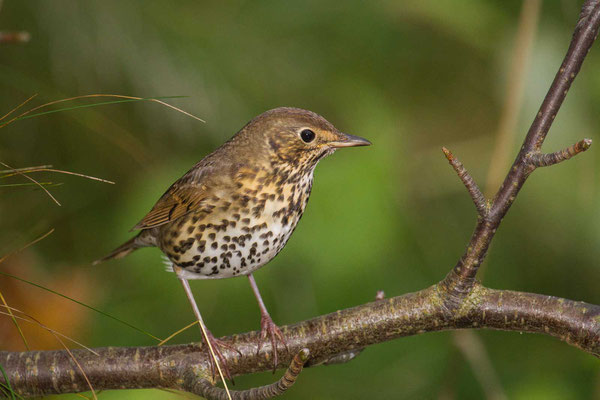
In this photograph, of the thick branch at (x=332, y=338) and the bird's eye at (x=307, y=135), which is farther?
the bird's eye at (x=307, y=135)

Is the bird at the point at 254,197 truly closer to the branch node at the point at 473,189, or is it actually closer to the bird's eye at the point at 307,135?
the bird's eye at the point at 307,135

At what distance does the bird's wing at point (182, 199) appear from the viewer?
8.86ft

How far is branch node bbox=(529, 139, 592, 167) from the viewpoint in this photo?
5.67 ft

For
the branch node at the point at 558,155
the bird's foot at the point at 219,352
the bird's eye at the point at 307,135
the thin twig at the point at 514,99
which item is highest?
the thin twig at the point at 514,99

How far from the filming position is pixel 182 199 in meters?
2.82

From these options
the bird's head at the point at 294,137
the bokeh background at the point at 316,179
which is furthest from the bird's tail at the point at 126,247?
the bird's head at the point at 294,137

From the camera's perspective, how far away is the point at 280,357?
252 centimetres

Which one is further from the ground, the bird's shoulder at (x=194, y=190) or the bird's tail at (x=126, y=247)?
the bird's shoulder at (x=194, y=190)

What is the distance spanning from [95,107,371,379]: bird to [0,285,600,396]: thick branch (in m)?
0.07

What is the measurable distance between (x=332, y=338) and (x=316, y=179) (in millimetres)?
1454

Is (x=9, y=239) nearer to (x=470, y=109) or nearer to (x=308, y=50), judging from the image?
(x=308, y=50)

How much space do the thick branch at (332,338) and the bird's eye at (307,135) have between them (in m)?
0.57

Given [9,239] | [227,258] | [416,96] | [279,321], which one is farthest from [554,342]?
[9,239]

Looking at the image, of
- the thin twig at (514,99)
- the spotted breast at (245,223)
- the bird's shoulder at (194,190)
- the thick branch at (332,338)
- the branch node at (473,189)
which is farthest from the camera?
the thin twig at (514,99)
